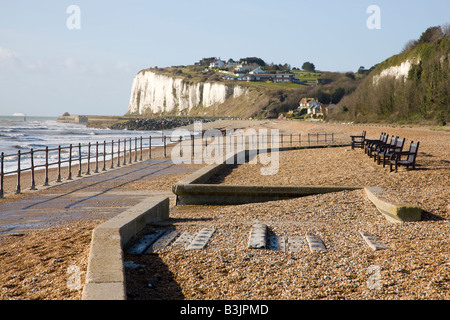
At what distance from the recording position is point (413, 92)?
57.2 meters

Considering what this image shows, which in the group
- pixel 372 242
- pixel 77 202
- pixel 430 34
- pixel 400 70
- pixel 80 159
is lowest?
pixel 77 202

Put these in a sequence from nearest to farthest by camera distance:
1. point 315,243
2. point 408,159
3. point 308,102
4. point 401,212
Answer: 1. point 315,243
2. point 401,212
3. point 408,159
4. point 308,102

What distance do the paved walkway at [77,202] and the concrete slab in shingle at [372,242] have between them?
194 inches

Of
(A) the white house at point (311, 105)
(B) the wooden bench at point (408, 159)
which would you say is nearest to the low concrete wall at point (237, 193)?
(B) the wooden bench at point (408, 159)

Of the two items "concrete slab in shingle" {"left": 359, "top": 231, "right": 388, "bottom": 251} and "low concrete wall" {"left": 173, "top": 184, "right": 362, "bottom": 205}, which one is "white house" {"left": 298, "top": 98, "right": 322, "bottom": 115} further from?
"concrete slab in shingle" {"left": 359, "top": 231, "right": 388, "bottom": 251}

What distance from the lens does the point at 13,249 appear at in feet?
23.0

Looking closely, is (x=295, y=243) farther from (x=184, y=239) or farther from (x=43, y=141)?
(x=43, y=141)

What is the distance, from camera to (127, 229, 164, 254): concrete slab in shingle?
6078 mm

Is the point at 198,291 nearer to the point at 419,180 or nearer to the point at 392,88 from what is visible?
the point at 419,180

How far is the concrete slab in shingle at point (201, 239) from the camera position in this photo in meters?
6.10

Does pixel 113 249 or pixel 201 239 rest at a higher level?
pixel 113 249

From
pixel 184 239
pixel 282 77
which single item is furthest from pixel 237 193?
pixel 282 77

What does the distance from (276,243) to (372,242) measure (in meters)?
1.15
